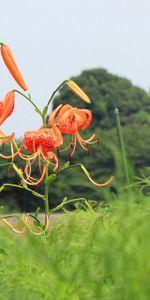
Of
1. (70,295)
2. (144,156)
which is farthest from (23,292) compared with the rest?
(144,156)

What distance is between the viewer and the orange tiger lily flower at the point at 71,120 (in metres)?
3.30

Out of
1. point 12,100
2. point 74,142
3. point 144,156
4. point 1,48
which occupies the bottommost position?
point 144,156

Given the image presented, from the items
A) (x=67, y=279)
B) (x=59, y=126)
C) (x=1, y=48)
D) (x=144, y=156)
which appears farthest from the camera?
(x=144, y=156)

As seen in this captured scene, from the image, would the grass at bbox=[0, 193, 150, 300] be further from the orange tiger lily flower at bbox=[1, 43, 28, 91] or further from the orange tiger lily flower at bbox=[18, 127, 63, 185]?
the orange tiger lily flower at bbox=[18, 127, 63, 185]

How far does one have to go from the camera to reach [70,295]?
0.79 meters

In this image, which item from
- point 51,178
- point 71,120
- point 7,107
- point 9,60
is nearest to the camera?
point 51,178

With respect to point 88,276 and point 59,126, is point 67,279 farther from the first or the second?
point 59,126

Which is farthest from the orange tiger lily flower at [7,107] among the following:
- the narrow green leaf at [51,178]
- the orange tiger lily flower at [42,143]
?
the narrow green leaf at [51,178]

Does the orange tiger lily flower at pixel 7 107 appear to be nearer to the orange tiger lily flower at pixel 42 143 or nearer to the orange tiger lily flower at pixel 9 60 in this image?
the orange tiger lily flower at pixel 42 143

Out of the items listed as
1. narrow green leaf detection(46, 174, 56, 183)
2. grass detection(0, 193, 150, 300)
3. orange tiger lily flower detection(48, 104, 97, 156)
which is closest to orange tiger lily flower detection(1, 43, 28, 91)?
orange tiger lily flower detection(48, 104, 97, 156)

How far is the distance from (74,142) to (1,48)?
0.70 metres

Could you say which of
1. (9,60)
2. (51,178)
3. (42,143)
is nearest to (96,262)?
(51,178)

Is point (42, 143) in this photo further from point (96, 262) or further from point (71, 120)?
point (96, 262)

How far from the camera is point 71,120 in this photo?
347 centimetres
